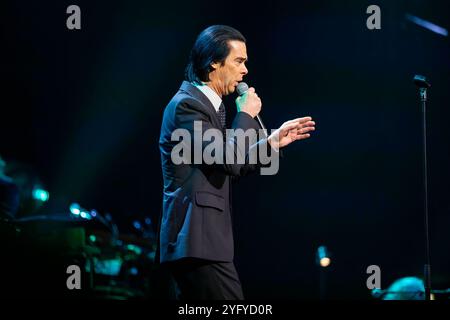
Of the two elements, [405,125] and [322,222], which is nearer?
[405,125]

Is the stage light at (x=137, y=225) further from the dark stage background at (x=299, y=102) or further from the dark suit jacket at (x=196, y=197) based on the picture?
the dark suit jacket at (x=196, y=197)

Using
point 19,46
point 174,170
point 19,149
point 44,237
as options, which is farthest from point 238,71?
point 19,149

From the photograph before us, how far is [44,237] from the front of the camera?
4.49 metres

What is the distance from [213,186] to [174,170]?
0.15 m

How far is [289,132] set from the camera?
94.7 inches

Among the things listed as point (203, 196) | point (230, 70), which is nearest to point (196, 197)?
point (203, 196)

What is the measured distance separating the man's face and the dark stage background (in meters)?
3.27

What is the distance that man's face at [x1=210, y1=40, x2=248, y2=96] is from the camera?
2576 millimetres

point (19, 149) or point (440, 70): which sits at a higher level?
point (440, 70)

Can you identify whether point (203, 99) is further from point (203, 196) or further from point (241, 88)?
point (203, 196)

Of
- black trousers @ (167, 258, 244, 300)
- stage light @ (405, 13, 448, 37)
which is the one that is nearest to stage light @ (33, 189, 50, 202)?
stage light @ (405, 13, 448, 37)

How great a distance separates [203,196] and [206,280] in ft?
0.95

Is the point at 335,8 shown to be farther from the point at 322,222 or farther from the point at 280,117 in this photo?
the point at 322,222

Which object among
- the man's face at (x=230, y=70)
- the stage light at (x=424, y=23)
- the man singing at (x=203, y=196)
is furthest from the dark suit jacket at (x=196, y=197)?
the stage light at (x=424, y=23)
